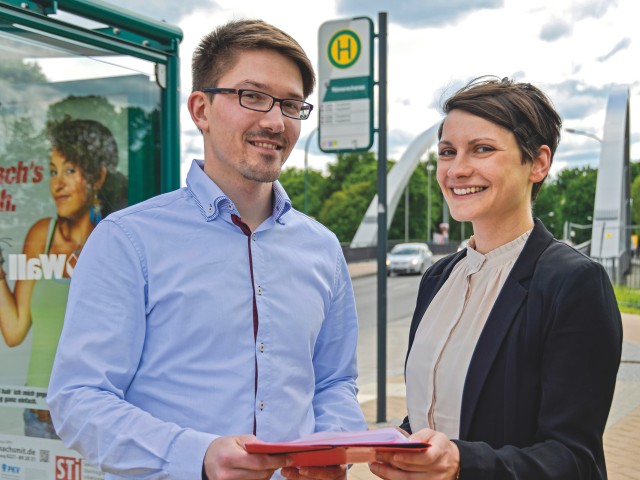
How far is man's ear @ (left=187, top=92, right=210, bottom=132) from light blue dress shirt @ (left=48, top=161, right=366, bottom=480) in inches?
4.7

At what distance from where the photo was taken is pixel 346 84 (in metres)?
6.69

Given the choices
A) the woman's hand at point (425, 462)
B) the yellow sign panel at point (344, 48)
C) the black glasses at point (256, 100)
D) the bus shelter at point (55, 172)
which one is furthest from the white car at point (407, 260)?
the woman's hand at point (425, 462)

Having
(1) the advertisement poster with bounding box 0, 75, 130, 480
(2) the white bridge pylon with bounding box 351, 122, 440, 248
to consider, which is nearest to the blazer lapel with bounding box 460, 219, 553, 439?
(1) the advertisement poster with bounding box 0, 75, 130, 480

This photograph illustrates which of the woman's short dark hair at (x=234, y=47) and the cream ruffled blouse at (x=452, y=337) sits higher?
the woman's short dark hair at (x=234, y=47)

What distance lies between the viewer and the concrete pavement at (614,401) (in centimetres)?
555

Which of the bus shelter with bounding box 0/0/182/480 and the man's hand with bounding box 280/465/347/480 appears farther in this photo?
the bus shelter with bounding box 0/0/182/480

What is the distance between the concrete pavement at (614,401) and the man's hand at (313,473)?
3456 mm

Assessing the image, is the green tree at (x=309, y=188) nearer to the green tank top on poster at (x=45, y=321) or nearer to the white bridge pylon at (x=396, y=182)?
the white bridge pylon at (x=396, y=182)

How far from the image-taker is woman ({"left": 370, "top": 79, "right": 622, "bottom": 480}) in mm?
1760

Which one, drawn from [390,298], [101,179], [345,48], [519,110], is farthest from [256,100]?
[390,298]

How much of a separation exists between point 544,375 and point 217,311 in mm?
824

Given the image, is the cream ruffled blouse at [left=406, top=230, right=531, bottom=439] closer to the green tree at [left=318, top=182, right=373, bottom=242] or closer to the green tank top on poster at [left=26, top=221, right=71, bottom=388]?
the green tank top on poster at [left=26, top=221, right=71, bottom=388]

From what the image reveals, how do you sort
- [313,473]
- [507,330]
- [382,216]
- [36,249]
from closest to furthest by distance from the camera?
[313,473], [507,330], [36,249], [382,216]

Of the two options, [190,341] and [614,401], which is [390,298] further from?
[190,341]
